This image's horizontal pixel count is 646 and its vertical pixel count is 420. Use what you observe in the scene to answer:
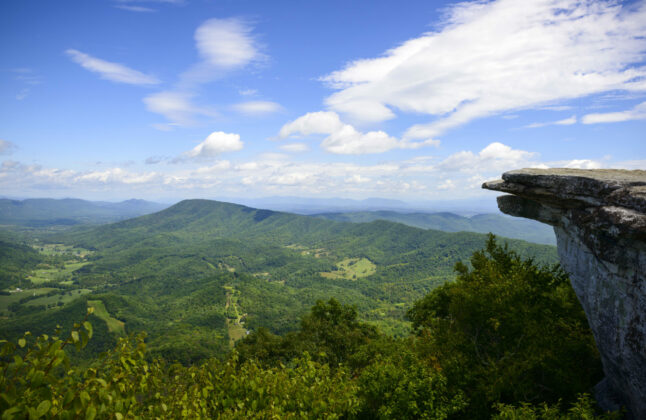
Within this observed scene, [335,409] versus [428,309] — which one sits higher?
[335,409]

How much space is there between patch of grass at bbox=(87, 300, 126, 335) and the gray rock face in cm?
19477

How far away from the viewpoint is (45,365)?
14.2ft

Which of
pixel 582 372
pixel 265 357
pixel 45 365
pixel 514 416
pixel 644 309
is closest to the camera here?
pixel 45 365

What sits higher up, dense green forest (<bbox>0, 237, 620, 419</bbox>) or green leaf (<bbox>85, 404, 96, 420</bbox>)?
green leaf (<bbox>85, 404, 96, 420</bbox>)

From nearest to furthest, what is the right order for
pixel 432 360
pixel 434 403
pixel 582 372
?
pixel 434 403, pixel 582 372, pixel 432 360

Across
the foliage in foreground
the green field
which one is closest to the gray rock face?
the foliage in foreground

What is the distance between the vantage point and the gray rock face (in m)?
9.42

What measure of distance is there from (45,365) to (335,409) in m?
8.28

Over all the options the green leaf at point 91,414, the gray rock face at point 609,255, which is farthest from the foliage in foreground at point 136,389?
the gray rock face at point 609,255

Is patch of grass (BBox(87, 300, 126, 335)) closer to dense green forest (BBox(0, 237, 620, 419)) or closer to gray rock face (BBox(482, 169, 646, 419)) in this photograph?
dense green forest (BBox(0, 237, 620, 419))

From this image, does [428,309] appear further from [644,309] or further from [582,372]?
[644,309]

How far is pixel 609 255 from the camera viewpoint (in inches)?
412

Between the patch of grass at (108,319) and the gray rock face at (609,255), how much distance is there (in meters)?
195

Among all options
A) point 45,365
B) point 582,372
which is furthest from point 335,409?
point 582,372
